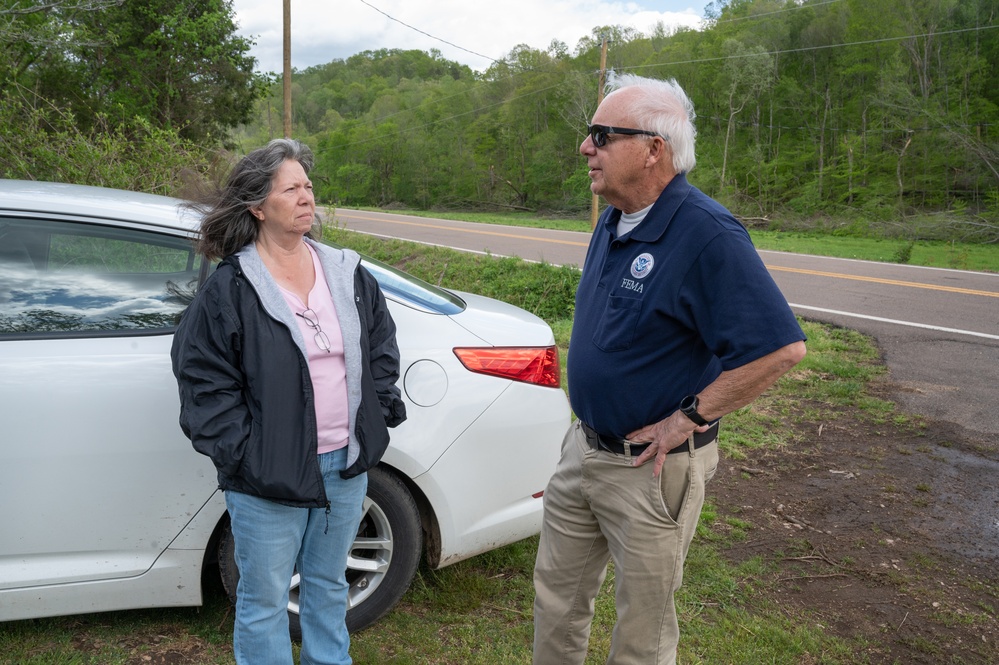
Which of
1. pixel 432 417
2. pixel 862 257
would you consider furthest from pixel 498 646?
pixel 862 257

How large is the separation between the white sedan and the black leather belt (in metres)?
0.71

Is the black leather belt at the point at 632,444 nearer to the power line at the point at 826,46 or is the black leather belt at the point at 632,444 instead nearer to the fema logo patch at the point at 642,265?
the fema logo patch at the point at 642,265

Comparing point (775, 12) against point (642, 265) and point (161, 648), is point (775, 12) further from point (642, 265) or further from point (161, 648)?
point (161, 648)

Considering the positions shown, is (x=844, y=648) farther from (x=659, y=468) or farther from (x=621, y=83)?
(x=621, y=83)

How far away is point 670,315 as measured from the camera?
6.81 feet

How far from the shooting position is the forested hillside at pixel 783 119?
121ft

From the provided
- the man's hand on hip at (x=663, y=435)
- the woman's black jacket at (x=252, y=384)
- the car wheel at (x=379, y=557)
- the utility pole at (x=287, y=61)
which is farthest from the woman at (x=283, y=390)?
the utility pole at (x=287, y=61)

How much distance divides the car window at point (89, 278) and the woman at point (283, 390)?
0.52m

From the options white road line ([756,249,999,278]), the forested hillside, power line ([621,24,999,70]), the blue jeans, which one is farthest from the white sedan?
power line ([621,24,999,70])

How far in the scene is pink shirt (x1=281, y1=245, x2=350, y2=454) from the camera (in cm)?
227

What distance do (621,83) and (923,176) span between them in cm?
4071

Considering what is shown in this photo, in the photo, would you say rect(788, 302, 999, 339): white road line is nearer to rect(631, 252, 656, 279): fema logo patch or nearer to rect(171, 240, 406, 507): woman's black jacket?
rect(631, 252, 656, 279): fema logo patch

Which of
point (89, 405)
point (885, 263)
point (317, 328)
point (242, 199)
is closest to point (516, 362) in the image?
point (317, 328)

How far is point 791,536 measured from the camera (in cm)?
403
